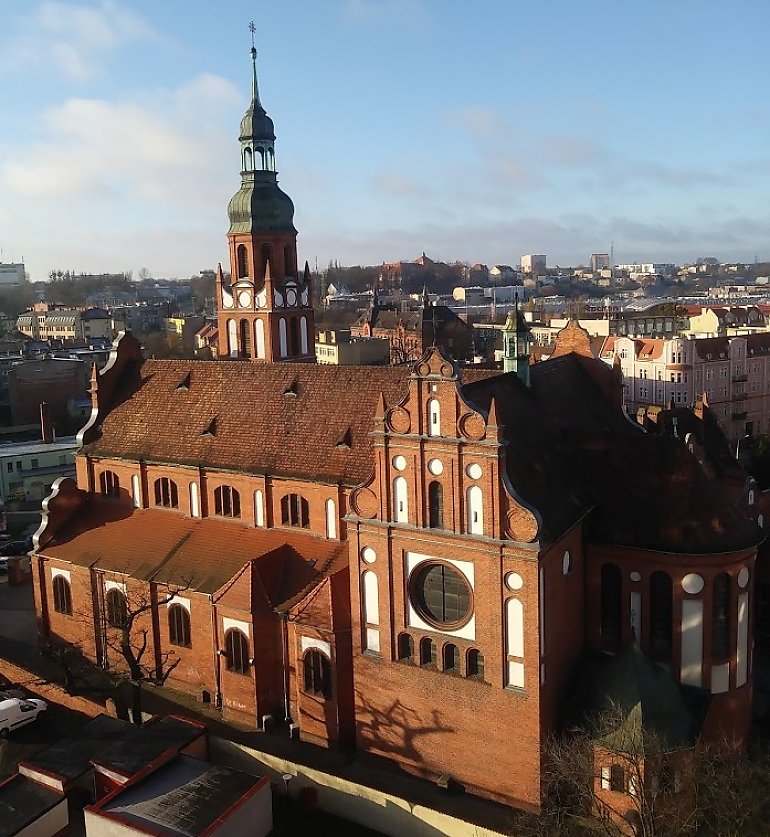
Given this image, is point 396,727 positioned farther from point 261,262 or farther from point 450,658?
point 261,262

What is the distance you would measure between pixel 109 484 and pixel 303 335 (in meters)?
15.4

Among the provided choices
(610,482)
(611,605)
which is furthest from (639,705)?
(610,482)

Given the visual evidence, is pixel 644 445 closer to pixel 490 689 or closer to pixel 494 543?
pixel 494 543

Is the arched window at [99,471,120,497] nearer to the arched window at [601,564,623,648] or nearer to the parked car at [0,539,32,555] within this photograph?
the parked car at [0,539,32,555]

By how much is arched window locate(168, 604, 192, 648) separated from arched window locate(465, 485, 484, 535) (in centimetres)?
1533

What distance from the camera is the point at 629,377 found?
93438mm

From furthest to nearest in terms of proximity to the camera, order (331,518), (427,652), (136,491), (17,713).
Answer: (136,491) → (17,713) → (331,518) → (427,652)

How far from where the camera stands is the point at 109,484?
142 feet

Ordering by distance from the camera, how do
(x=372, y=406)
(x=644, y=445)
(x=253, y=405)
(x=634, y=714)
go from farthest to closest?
(x=253, y=405), (x=372, y=406), (x=644, y=445), (x=634, y=714)

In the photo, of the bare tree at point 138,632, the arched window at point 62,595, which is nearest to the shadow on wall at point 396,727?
the bare tree at point 138,632


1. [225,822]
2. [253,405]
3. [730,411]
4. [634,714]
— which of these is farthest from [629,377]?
[225,822]

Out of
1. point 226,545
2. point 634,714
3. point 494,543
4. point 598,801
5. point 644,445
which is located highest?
point 644,445

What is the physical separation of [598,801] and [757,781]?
4949mm

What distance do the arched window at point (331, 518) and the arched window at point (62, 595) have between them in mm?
14934
